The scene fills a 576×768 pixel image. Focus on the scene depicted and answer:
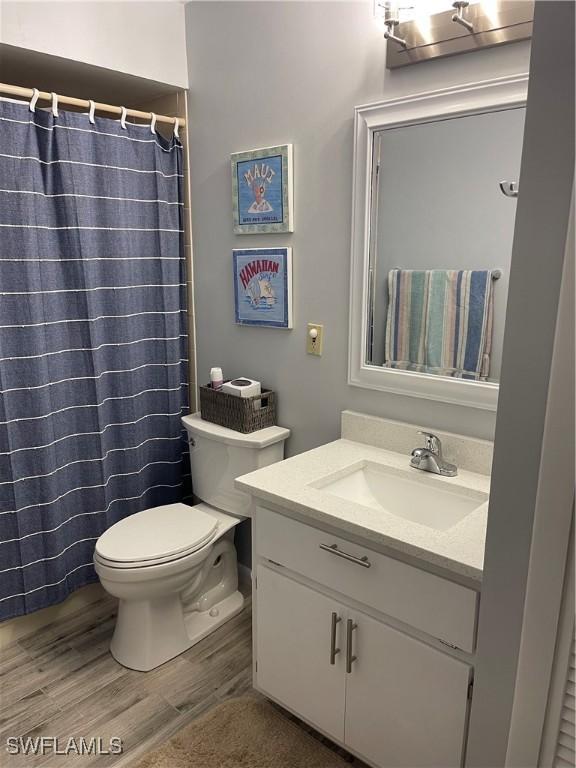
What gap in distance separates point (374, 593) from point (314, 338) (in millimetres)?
989

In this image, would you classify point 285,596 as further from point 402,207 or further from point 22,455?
point 402,207

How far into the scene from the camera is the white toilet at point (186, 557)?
201 cm

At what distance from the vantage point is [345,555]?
1504mm

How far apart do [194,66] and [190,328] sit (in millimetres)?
1084

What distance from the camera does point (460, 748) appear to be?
4.51 ft

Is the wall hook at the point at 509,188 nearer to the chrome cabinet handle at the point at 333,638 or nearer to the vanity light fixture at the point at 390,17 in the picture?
A: the vanity light fixture at the point at 390,17

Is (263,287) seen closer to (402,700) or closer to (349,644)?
(349,644)

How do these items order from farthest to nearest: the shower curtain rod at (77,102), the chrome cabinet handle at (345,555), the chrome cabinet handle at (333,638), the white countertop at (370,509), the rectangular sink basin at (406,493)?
the shower curtain rod at (77,102)
the rectangular sink basin at (406,493)
the chrome cabinet handle at (333,638)
the chrome cabinet handle at (345,555)
the white countertop at (370,509)

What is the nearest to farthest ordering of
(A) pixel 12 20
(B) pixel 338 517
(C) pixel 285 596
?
1. (B) pixel 338 517
2. (C) pixel 285 596
3. (A) pixel 12 20

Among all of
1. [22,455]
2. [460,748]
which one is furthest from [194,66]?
[460,748]

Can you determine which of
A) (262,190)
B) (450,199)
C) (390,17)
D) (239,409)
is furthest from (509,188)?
(239,409)

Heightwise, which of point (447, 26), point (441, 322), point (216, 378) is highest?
point (447, 26)
